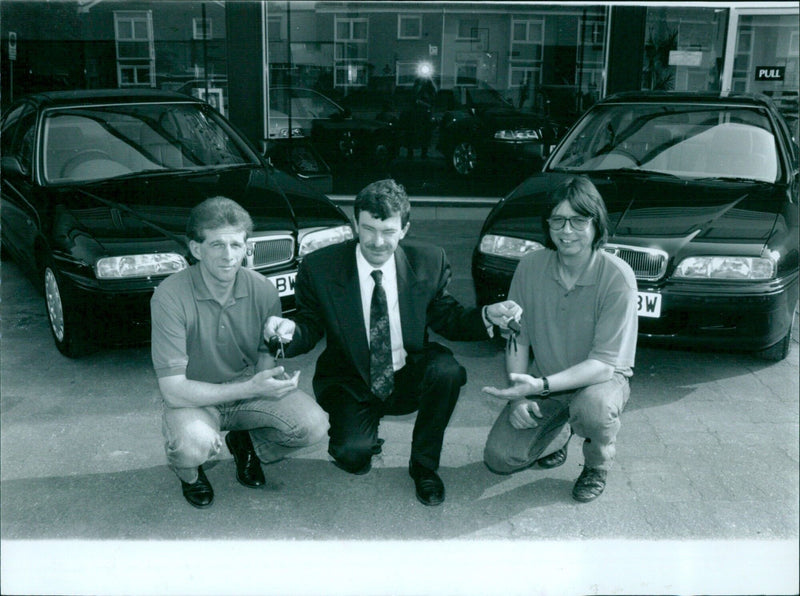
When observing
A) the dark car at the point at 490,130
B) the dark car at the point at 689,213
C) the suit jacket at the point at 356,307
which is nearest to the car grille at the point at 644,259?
the dark car at the point at 689,213

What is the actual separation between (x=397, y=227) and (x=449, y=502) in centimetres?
118

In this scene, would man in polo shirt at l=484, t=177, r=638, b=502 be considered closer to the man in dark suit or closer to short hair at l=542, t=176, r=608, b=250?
short hair at l=542, t=176, r=608, b=250

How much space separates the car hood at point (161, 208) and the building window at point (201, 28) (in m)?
5.21

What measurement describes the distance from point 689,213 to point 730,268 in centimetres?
48

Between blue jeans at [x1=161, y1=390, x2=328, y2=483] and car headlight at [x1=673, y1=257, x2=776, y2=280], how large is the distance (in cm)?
223

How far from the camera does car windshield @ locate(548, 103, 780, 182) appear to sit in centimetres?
563

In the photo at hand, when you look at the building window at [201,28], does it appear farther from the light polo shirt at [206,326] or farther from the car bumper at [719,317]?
the light polo shirt at [206,326]

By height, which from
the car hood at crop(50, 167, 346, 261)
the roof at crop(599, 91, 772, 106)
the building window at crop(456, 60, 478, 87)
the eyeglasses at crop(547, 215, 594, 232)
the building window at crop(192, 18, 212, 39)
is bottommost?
the car hood at crop(50, 167, 346, 261)

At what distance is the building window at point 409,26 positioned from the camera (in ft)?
34.6

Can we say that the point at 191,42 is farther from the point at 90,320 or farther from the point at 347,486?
the point at 347,486

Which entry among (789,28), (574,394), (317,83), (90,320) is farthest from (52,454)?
(789,28)

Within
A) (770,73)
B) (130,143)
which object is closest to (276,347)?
(130,143)

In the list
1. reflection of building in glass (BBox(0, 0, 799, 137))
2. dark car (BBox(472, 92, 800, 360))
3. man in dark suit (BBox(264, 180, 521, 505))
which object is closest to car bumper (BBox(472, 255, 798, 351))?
dark car (BBox(472, 92, 800, 360))

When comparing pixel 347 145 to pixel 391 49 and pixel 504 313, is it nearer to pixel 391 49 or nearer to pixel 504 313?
pixel 391 49
